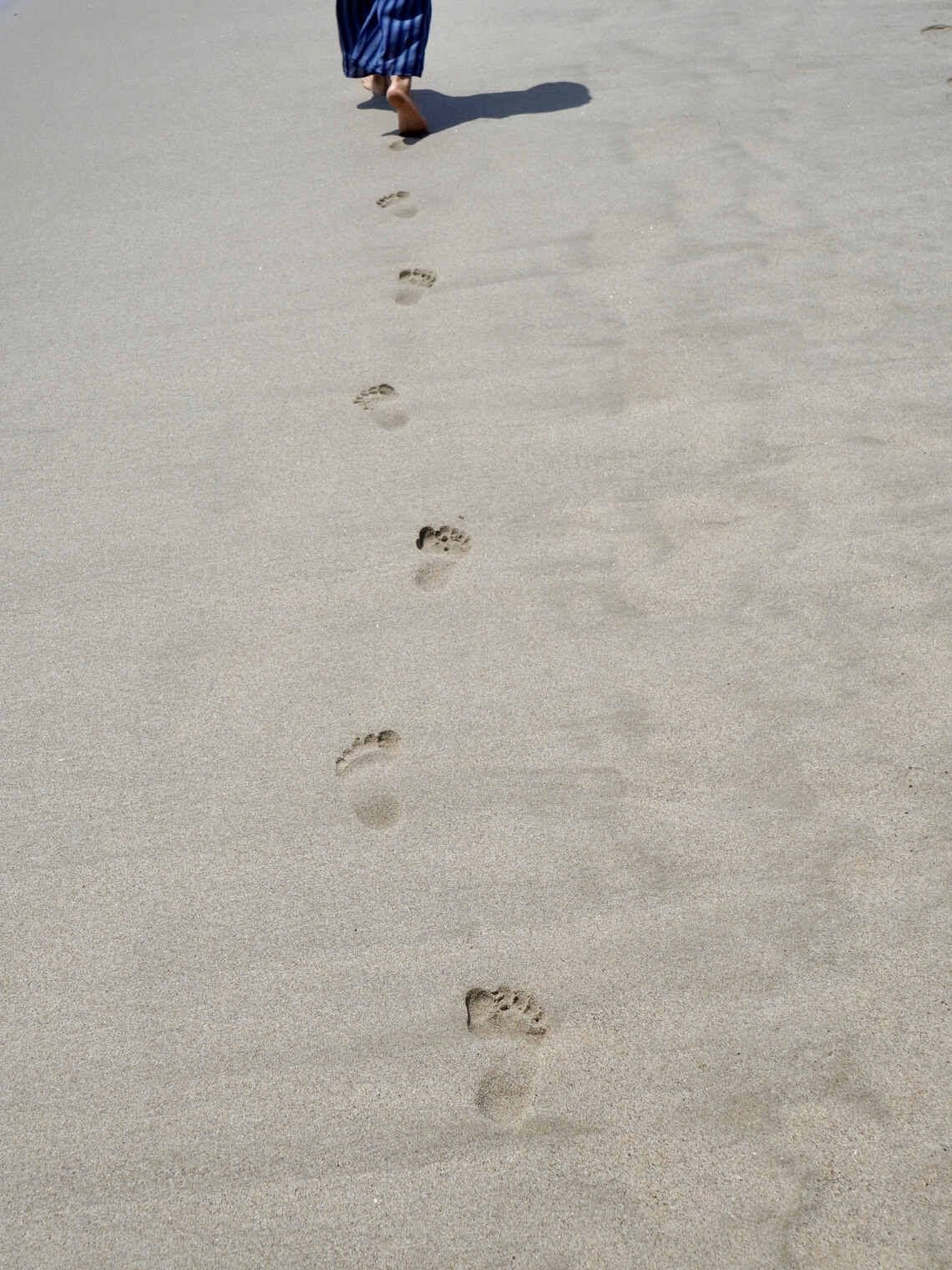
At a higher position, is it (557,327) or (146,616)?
(557,327)

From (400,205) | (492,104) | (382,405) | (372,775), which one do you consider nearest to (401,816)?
(372,775)

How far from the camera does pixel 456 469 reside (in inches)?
93.1

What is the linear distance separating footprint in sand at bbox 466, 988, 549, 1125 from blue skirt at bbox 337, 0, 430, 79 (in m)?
3.26

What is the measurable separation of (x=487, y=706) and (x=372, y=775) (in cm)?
26

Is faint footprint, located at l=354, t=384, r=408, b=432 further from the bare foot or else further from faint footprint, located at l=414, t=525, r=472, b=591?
the bare foot

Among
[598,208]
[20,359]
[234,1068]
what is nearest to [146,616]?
[234,1068]

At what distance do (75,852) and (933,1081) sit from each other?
1393 mm

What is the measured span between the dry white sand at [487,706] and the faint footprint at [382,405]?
13 mm

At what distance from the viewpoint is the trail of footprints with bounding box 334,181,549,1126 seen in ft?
4.68

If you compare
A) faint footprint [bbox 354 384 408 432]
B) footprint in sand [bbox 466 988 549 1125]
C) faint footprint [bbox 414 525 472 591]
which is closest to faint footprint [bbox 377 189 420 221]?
faint footprint [bbox 354 384 408 432]

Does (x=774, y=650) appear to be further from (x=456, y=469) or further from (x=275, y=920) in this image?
(x=275, y=920)

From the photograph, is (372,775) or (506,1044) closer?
(506,1044)

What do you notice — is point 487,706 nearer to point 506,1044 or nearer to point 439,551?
point 439,551

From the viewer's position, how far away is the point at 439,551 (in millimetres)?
2191
